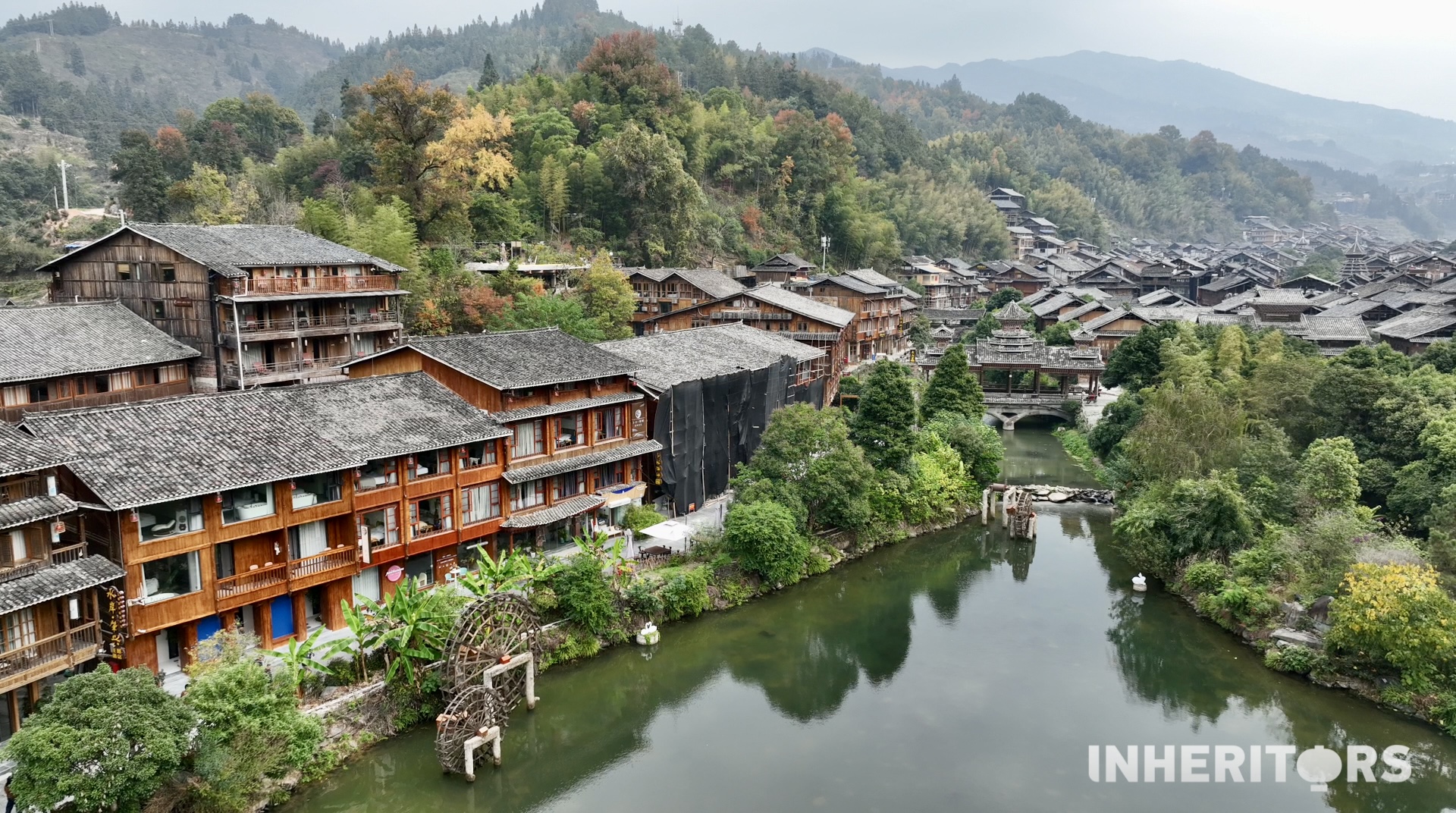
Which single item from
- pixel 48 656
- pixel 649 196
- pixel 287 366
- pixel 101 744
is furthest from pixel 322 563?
pixel 649 196

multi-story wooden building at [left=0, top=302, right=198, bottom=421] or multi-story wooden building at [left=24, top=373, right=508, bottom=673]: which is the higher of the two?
multi-story wooden building at [left=0, top=302, right=198, bottom=421]

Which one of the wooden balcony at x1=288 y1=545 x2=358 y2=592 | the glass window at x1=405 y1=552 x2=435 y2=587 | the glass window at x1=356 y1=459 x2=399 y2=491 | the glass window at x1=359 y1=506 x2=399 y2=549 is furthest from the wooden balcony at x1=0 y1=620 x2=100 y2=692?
the glass window at x1=405 y1=552 x2=435 y2=587

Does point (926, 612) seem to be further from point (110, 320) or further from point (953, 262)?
point (953, 262)

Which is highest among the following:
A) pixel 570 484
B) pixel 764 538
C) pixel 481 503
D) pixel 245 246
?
pixel 245 246

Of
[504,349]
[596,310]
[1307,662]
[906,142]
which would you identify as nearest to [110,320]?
[504,349]

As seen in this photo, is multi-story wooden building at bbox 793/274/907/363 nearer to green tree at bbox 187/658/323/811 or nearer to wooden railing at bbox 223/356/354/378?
wooden railing at bbox 223/356/354/378

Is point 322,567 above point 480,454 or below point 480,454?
below

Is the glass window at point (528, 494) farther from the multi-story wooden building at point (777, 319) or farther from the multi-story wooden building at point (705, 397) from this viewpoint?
the multi-story wooden building at point (777, 319)

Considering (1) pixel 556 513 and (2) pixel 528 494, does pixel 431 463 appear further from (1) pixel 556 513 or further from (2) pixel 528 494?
(1) pixel 556 513
